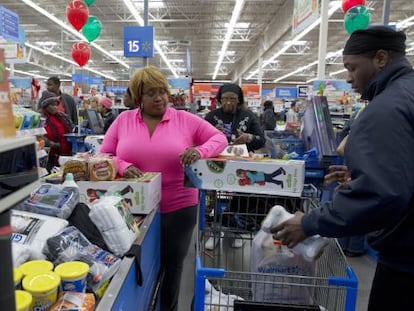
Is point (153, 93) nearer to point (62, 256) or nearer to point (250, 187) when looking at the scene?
point (250, 187)

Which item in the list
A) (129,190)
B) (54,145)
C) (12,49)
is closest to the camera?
(129,190)

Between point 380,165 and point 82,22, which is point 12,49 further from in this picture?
point 380,165

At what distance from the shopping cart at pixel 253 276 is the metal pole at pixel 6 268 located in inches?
33.3

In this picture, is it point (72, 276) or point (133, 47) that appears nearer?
point (72, 276)

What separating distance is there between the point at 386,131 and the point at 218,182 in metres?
0.89

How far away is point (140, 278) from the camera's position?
1.39 meters

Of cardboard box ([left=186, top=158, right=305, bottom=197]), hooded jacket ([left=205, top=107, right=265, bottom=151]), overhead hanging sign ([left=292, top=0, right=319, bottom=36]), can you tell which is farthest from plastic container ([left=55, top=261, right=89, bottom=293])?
overhead hanging sign ([left=292, top=0, right=319, bottom=36])

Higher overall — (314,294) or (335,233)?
(335,233)

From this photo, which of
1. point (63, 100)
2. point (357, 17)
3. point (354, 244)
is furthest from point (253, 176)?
point (357, 17)

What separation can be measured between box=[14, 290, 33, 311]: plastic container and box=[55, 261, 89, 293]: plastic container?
0.12m

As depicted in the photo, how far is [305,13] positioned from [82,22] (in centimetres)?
435

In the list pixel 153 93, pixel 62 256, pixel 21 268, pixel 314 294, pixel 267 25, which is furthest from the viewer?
pixel 267 25

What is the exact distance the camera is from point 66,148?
204 inches

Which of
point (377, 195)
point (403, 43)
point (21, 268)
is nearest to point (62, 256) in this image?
point (21, 268)
